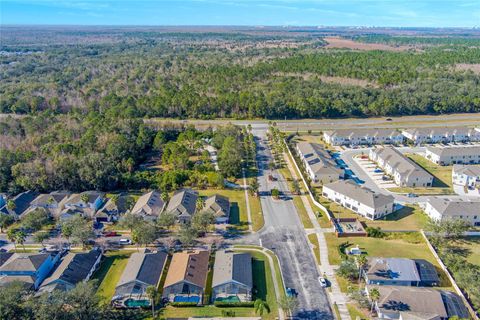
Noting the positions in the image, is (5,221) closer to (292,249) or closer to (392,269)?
(292,249)

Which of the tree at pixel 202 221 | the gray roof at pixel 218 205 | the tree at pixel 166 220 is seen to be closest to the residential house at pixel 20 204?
the tree at pixel 166 220

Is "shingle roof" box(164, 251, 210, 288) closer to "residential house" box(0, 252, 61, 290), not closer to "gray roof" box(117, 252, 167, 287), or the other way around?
"gray roof" box(117, 252, 167, 287)

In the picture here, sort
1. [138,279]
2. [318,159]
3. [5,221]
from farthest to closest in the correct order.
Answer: [318,159] < [5,221] < [138,279]

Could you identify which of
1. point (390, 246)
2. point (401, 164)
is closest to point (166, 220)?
point (390, 246)

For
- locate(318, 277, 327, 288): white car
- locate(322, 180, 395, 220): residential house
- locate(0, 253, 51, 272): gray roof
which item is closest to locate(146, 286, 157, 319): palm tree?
locate(0, 253, 51, 272): gray roof

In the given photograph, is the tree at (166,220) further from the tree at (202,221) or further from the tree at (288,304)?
the tree at (288,304)

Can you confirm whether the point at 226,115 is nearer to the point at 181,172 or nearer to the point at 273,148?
the point at 273,148

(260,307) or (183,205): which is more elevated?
(183,205)

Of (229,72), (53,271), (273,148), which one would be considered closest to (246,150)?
(273,148)
